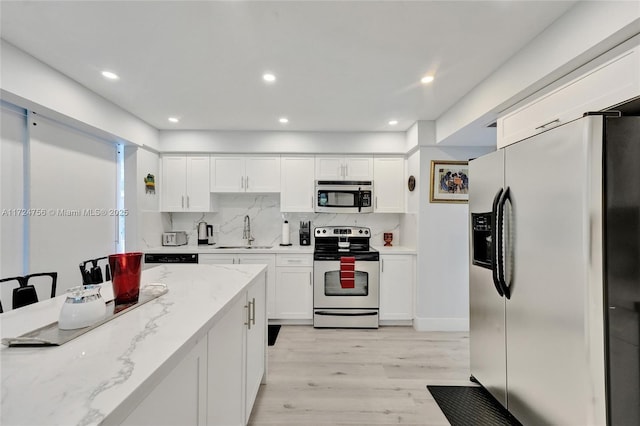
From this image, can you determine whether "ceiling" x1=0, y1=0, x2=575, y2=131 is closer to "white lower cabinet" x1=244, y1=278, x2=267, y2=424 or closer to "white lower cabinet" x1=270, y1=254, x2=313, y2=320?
"white lower cabinet" x1=244, y1=278, x2=267, y2=424

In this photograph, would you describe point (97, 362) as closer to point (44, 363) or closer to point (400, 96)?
point (44, 363)

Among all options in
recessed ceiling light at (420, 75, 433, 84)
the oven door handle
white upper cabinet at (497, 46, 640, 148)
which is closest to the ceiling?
recessed ceiling light at (420, 75, 433, 84)

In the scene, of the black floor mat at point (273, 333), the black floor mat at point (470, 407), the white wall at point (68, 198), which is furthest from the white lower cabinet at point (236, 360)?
the white wall at point (68, 198)

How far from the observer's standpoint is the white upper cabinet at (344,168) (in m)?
3.93

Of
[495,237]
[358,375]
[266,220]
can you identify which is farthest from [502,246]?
[266,220]

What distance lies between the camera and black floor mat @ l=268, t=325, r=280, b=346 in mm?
3147

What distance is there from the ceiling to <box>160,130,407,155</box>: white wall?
0.91m

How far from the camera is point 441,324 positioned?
11.4 ft

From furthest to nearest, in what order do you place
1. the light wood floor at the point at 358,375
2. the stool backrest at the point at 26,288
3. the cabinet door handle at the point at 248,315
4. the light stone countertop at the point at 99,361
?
the light wood floor at the point at 358,375 < the cabinet door handle at the point at 248,315 < the stool backrest at the point at 26,288 < the light stone countertop at the point at 99,361

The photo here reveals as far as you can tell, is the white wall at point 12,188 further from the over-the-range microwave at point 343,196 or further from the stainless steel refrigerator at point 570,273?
the stainless steel refrigerator at point 570,273

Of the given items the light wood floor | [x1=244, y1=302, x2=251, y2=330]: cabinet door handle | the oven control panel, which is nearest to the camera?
[x1=244, y1=302, x2=251, y2=330]: cabinet door handle

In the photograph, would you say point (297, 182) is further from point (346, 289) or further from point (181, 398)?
point (181, 398)

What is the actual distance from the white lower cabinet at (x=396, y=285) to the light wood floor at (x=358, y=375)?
0.25 m

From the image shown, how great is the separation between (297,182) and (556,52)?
9.36 feet
